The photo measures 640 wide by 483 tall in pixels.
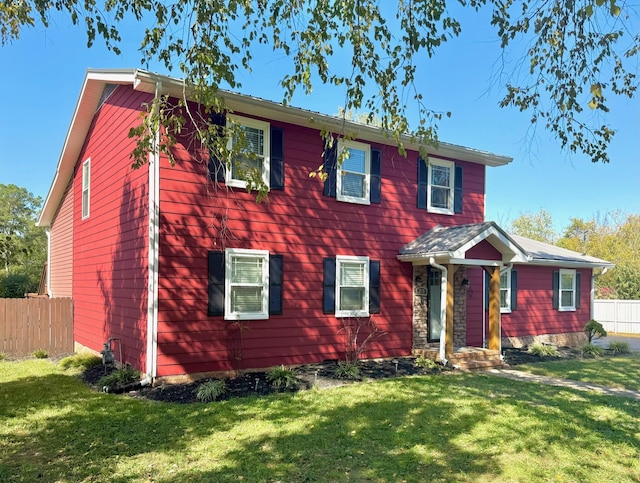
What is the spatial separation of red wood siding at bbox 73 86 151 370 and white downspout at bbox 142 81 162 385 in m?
0.26

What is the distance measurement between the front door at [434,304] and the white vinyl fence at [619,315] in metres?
14.5

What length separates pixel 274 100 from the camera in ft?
28.3

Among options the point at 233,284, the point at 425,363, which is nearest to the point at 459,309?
the point at 425,363

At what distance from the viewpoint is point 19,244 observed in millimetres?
7215

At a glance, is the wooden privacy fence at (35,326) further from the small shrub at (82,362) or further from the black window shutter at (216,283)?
the black window shutter at (216,283)

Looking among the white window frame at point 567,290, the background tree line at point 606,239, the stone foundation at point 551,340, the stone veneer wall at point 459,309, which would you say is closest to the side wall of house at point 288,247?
the stone veneer wall at point 459,309

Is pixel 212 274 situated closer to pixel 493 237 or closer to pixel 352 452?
pixel 352 452

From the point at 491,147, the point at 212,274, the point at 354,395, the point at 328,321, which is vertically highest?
the point at 491,147

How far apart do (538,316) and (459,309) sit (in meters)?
4.36

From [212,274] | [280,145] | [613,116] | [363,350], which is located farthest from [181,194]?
[613,116]

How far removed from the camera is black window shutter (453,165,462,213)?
11695 millimetres

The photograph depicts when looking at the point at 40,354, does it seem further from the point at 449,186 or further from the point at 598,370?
the point at 598,370

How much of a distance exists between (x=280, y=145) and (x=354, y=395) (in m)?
5.04

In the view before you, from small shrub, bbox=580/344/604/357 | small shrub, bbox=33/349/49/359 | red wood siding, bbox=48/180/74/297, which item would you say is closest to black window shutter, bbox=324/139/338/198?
small shrub, bbox=33/349/49/359
